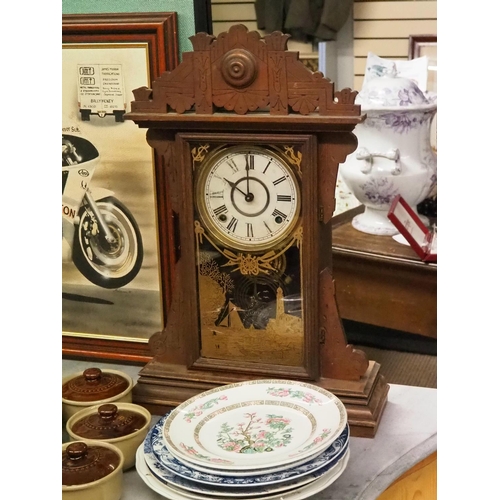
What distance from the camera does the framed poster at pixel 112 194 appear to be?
118 cm

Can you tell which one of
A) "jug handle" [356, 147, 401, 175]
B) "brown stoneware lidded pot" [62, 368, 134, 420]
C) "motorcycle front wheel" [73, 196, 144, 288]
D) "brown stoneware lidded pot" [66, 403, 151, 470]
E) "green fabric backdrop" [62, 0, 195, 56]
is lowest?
"brown stoneware lidded pot" [66, 403, 151, 470]

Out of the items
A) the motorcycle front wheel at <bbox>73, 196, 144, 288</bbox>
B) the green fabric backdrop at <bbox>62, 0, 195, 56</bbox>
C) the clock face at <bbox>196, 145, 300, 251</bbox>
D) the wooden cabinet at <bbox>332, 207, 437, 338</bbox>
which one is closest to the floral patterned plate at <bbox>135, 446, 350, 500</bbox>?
the clock face at <bbox>196, 145, 300, 251</bbox>

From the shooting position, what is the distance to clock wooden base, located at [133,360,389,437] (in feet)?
3.35

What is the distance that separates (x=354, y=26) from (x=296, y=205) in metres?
2.65

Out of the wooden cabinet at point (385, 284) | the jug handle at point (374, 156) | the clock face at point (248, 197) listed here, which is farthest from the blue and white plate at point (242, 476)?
the jug handle at point (374, 156)

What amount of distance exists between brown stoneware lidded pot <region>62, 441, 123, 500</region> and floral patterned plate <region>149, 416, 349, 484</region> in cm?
4

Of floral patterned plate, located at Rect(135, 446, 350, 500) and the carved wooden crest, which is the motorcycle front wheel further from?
floral patterned plate, located at Rect(135, 446, 350, 500)

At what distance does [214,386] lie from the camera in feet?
3.52

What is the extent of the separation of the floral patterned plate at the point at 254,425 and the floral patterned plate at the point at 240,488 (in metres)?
0.02

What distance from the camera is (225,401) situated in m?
0.98

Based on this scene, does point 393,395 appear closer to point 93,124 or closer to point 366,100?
point 93,124

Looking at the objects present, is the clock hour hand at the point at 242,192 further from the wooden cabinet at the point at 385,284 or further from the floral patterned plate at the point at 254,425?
the wooden cabinet at the point at 385,284

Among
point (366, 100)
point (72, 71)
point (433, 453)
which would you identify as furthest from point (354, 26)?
point (433, 453)
